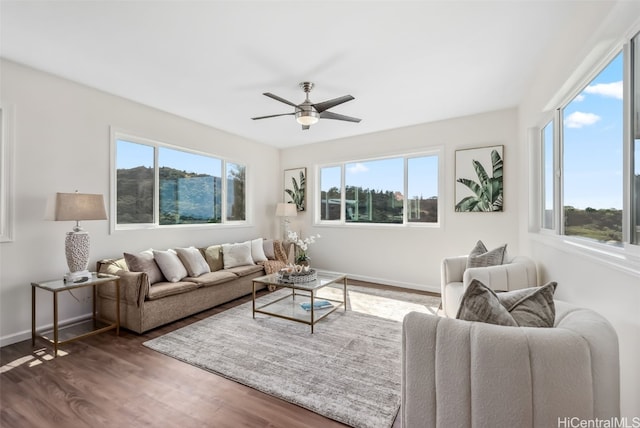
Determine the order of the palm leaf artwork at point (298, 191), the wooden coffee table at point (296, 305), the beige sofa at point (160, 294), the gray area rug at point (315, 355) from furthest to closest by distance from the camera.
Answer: the palm leaf artwork at point (298, 191), the wooden coffee table at point (296, 305), the beige sofa at point (160, 294), the gray area rug at point (315, 355)

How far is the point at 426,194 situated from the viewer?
4.71m

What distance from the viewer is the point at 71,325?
3145 mm

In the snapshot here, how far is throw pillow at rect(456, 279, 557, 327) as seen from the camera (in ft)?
3.82

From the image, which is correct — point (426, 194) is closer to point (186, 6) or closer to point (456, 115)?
point (456, 115)

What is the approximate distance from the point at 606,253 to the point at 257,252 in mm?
4202

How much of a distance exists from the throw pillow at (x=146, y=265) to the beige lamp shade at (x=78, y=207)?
636 mm

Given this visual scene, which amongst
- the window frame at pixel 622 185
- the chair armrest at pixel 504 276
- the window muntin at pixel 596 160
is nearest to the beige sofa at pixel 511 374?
the window frame at pixel 622 185

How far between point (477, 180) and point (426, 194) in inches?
31.1

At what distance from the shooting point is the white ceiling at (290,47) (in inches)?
81.2

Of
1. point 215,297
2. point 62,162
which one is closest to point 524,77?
point 215,297

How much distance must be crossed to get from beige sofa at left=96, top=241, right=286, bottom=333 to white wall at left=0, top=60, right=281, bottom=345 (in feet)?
1.28

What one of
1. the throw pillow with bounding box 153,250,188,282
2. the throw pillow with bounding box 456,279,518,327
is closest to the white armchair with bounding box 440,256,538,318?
the throw pillow with bounding box 456,279,518,327

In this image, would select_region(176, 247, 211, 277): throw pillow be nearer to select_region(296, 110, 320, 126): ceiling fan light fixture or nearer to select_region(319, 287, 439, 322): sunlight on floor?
select_region(319, 287, 439, 322): sunlight on floor

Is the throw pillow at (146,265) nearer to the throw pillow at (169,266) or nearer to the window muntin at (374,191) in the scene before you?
the throw pillow at (169,266)
